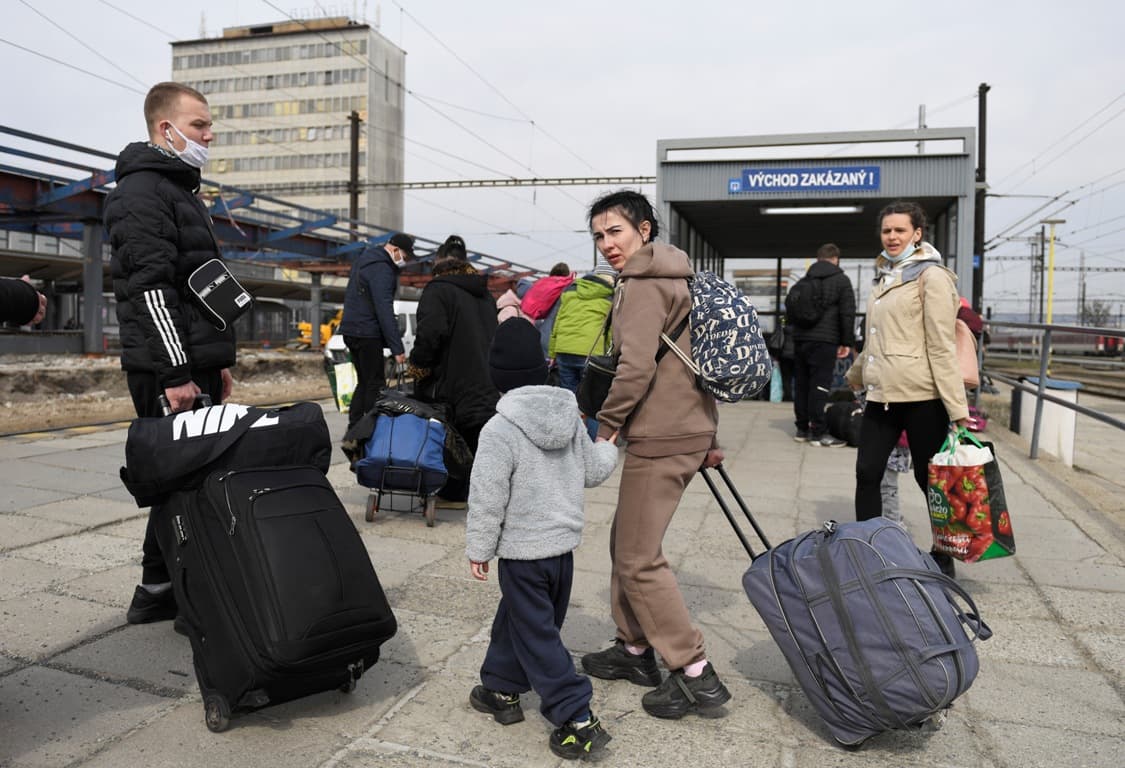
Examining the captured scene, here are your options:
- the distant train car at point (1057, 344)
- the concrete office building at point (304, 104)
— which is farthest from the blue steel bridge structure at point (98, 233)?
the concrete office building at point (304, 104)

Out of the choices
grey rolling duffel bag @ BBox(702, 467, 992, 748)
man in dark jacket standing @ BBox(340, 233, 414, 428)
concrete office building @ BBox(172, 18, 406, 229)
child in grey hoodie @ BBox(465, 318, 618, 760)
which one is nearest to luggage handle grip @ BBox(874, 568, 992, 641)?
grey rolling duffel bag @ BBox(702, 467, 992, 748)

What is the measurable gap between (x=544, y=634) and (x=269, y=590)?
31.1 inches

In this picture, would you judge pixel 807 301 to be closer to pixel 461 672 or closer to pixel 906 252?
pixel 906 252

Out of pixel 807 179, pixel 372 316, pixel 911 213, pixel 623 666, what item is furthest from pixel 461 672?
pixel 807 179

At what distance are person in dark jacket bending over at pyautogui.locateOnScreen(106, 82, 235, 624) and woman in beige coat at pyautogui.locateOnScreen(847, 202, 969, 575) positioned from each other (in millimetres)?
2883

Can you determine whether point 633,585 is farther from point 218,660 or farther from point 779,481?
point 779,481

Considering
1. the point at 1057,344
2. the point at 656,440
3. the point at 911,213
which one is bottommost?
the point at 656,440

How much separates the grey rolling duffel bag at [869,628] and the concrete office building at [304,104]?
99.4m

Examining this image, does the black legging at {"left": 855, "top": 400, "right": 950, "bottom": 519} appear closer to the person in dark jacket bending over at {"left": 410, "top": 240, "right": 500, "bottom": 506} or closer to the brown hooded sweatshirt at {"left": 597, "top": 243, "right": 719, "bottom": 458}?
the brown hooded sweatshirt at {"left": 597, "top": 243, "right": 719, "bottom": 458}

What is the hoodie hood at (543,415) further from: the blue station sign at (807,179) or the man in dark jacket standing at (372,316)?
the blue station sign at (807,179)

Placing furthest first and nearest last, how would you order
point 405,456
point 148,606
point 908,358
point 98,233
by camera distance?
point 98,233
point 405,456
point 908,358
point 148,606

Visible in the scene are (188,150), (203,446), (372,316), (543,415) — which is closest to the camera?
(543,415)

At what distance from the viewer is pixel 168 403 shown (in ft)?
10.4

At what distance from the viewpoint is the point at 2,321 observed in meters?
2.37
